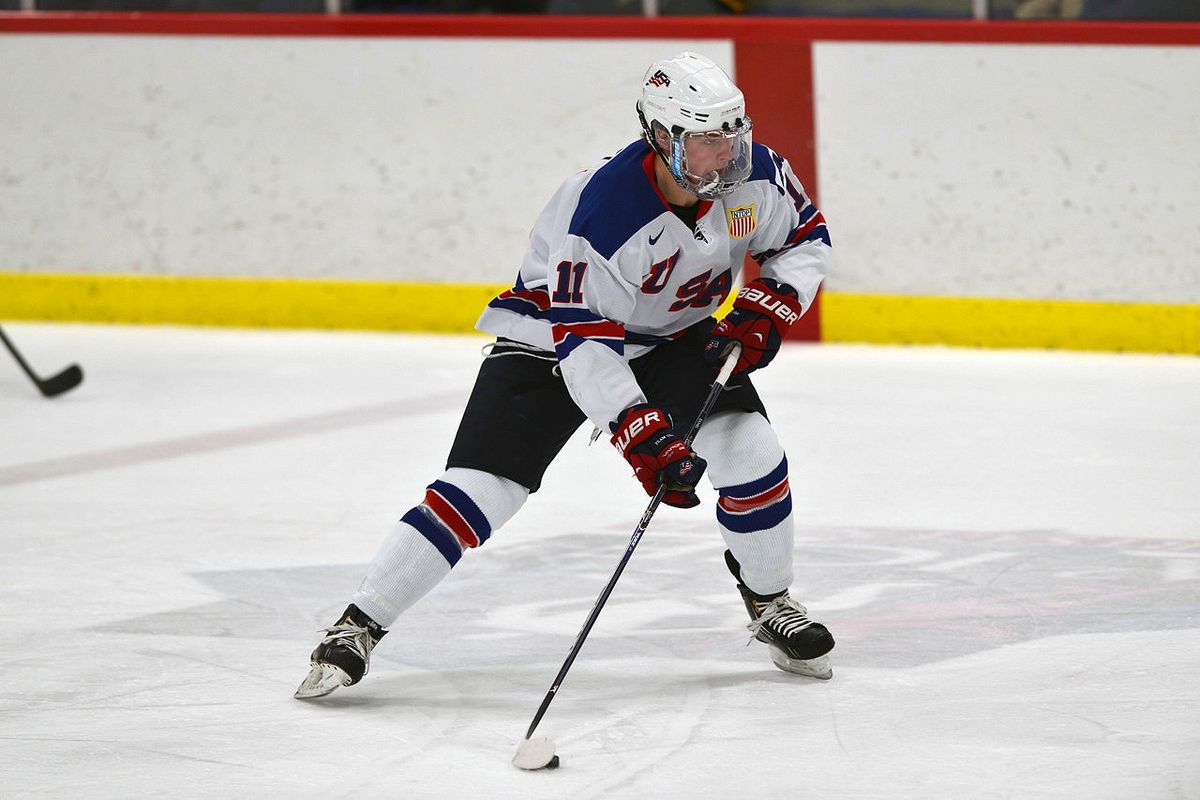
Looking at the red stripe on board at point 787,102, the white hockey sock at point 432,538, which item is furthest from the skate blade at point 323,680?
the red stripe on board at point 787,102

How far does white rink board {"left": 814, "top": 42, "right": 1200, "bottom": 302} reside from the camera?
600cm

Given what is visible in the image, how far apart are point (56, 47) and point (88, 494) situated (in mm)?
3288

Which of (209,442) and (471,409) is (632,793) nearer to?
(471,409)

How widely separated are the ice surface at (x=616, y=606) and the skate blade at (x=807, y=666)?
1.3 inches

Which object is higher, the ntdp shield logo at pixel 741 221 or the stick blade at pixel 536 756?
the ntdp shield logo at pixel 741 221

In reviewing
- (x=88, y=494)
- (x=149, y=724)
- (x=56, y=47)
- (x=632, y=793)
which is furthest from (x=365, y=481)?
(x=56, y=47)

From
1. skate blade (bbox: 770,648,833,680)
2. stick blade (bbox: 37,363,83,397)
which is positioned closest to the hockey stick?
stick blade (bbox: 37,363,83,397)

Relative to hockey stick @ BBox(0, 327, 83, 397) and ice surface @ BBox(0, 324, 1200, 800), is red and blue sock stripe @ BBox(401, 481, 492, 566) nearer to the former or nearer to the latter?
ice surface @ BBox(0, 324, 1200, 800)

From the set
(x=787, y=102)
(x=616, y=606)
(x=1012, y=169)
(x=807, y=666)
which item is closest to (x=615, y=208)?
(x=807, y=666)

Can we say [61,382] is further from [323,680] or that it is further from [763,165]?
[763,165]

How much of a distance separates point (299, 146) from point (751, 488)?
4.38 metres

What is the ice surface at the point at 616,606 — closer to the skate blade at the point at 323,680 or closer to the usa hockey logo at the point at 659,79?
the skate blade at the point at 323,680

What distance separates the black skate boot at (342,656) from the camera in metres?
2.86

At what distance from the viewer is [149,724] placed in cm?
280
